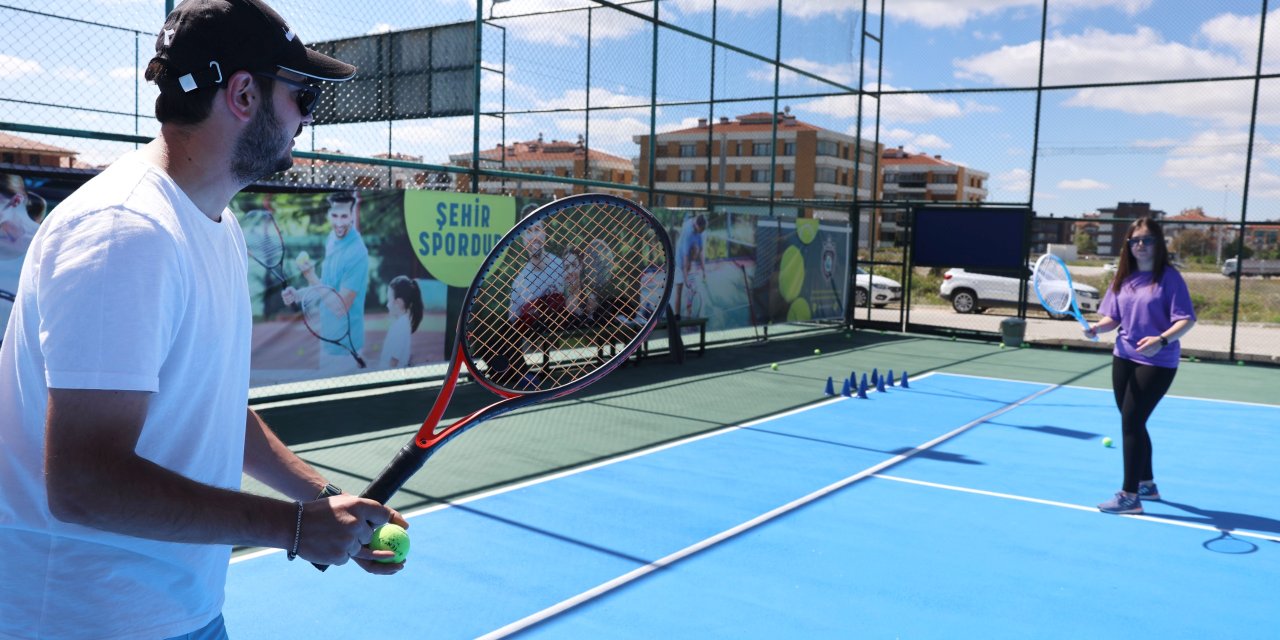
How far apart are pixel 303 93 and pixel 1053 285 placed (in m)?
8.05

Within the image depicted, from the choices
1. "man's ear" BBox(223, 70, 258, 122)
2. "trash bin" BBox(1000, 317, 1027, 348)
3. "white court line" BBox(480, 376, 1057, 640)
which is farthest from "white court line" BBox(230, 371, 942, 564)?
"trash bin" BBox(1000, 317, 1027, 348)

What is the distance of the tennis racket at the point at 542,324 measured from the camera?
7.58 feet

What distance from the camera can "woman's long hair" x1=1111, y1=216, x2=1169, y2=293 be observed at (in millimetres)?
6074

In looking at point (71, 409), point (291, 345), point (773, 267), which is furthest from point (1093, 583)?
point (773, 267)

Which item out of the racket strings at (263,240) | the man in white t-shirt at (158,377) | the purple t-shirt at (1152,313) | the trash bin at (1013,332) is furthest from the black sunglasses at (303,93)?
the trash bin at (1013,332)

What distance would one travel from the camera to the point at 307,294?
8.28 metres

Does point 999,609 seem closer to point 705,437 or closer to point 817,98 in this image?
point 705,437

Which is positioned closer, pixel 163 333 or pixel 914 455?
pixel 163 333

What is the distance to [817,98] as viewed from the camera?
17906 mm

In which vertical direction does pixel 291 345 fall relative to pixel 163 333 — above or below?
below

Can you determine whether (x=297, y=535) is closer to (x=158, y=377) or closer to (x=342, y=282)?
(x=158, y=377)

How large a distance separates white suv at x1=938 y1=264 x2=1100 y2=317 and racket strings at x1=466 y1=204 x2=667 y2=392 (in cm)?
2106

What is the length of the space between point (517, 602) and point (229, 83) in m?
3.12

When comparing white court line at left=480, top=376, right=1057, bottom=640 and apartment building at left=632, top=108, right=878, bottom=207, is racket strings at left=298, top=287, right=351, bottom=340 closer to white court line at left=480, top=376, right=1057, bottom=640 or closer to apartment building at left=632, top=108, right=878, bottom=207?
white court line at left=480, top=376, right=1057, bottom=640
